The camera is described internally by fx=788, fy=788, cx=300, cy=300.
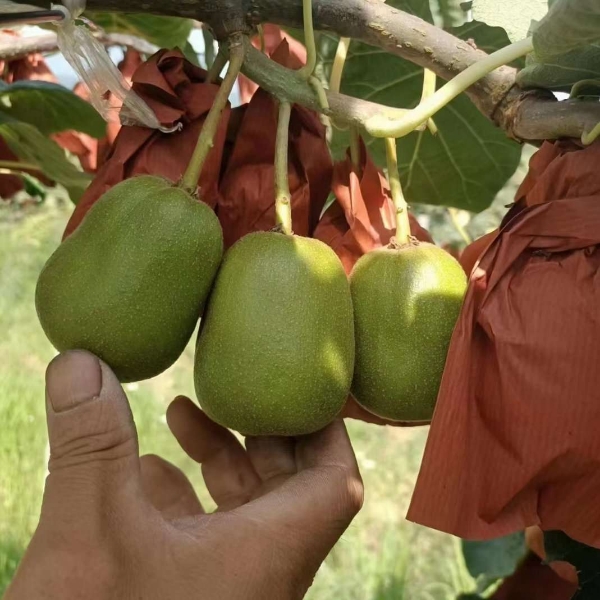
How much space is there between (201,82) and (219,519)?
44 cm

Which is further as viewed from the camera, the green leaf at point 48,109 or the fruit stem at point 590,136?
the green leaf at point 48,109

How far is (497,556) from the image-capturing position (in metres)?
1.47

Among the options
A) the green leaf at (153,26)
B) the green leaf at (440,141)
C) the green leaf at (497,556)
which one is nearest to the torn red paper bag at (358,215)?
the green leaf at (440,141)

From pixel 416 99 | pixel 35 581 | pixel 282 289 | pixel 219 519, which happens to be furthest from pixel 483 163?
pixel 35 581

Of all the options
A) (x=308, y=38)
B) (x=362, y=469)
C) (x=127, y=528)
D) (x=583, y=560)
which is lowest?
(x=362, y=469)

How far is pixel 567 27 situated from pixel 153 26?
770mm

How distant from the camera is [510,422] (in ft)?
2.16

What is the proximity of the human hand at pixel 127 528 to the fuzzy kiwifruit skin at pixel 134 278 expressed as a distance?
31 mm

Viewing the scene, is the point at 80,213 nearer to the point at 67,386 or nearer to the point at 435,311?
the point at 67,386

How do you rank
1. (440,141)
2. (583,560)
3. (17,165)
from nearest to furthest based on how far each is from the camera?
1. (583,560)
2. (440,141)
3. (17,165)

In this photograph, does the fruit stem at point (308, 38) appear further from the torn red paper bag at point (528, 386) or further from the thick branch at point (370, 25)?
the torn red paper bag at point (528, 386)

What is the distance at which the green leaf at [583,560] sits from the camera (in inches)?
36.0

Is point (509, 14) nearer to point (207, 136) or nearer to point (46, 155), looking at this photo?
point (207, 136)

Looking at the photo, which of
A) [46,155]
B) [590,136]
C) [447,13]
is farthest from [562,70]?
[46,155]
